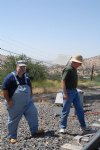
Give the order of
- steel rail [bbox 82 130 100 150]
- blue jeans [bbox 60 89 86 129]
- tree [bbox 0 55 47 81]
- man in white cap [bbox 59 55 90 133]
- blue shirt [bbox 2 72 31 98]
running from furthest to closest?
tree [bbox 0 55 47 81]
blue jeans [bbox 60 89 86 129]
man in white cap [bbox 59 55 90 133]
blue shirt [bbox 2 72 31 98]
steel rail [bbox 82 130 100 150]

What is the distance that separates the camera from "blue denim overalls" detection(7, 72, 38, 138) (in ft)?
28.9

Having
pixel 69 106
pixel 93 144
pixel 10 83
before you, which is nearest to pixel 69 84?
pixel 69 106

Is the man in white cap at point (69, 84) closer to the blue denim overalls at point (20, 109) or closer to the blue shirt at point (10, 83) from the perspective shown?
the blue denim overalls at point (20, 109)

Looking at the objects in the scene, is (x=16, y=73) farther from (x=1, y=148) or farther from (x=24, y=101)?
(x=1, y=148)

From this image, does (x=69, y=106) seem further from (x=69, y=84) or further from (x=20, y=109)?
(x=20, y=109)

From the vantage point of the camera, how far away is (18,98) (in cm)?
882

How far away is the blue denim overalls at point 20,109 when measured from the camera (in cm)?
881

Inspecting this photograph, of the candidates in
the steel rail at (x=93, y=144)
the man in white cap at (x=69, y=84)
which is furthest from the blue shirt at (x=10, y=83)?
the steel rail at (x=93, y=144)

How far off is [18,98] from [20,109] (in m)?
0.28

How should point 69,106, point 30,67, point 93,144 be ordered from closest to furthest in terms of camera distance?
point 93,144 → point 69,106 → point 30,67

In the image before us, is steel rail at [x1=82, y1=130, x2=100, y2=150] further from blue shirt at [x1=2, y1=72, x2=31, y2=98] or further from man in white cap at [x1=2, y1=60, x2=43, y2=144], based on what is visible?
blue shirt at [x1=2, y1=72, x2=31, y2=98]

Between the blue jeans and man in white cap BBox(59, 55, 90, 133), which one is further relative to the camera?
the blue jeans

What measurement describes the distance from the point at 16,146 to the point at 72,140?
3.97 feet

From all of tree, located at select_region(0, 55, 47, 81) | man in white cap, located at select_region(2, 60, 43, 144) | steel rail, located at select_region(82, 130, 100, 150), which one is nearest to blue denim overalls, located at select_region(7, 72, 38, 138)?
man in white cap, located at select_region(2, 60, 43, 144)
